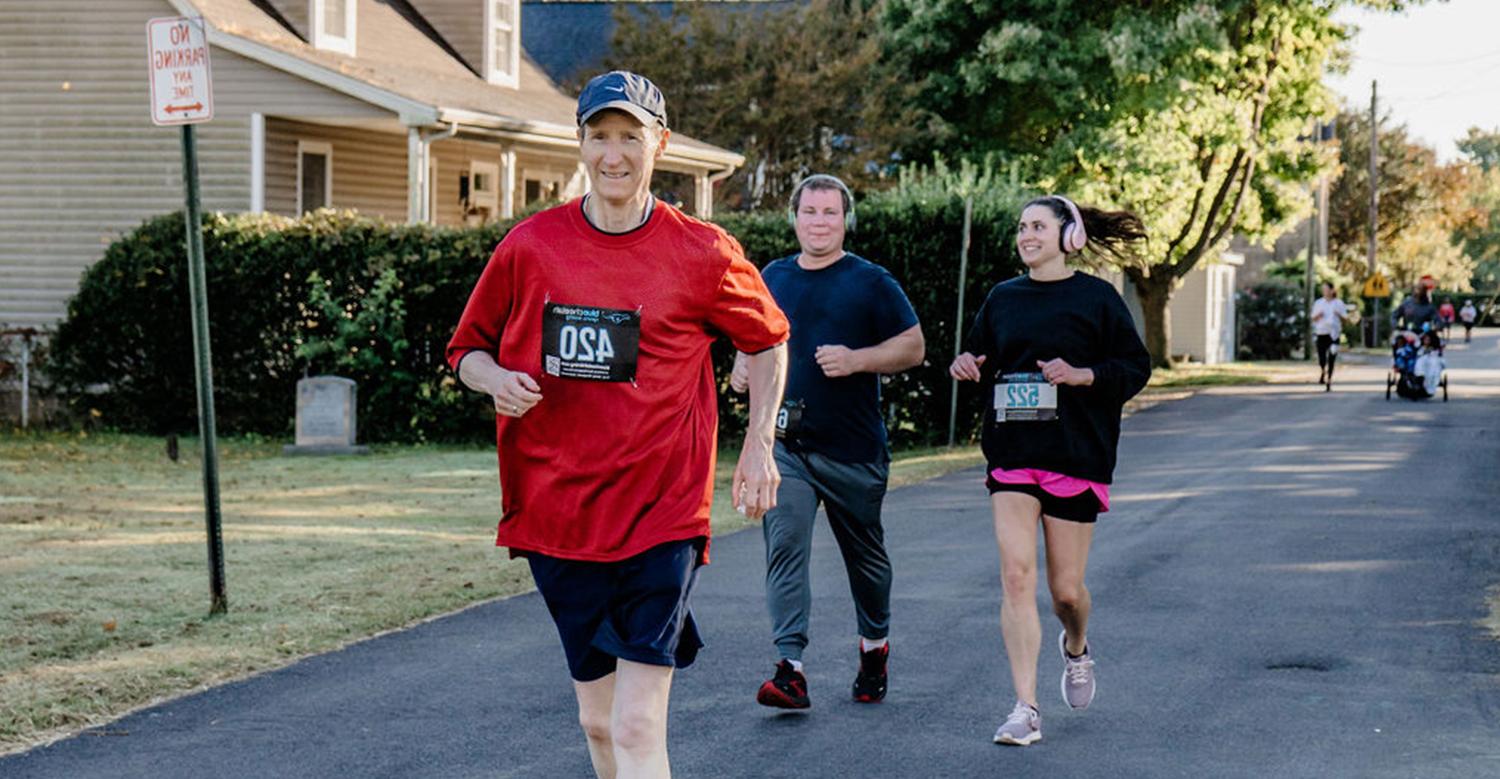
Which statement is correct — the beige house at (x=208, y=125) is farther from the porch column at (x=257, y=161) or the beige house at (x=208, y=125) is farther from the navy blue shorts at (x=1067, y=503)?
the navy blue shorts at (x=1067, y=503)

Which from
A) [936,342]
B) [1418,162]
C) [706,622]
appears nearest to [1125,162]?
[936,342]

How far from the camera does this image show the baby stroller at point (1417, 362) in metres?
29.4

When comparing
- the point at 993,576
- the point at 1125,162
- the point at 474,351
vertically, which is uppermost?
the point at 1125,162

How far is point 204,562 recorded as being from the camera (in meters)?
11.7

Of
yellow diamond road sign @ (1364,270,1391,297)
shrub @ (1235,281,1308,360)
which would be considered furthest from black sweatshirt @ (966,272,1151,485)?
yellow diamond road sign @ (1364,270,1391,297)

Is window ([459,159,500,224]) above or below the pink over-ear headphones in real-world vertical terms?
above

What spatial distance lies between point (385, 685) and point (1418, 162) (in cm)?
7772

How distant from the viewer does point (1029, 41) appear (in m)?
30.0

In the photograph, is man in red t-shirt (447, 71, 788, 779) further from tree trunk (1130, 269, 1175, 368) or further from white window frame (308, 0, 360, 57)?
tree trunk (1130, 269, 1175, 368)

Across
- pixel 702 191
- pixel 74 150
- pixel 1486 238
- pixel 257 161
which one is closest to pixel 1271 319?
pixel 702 191

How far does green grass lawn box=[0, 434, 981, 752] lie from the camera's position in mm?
8203

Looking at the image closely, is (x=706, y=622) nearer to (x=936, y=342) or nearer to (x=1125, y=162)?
(x=936, y=342)

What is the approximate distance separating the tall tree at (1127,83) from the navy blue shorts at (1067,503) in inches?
927

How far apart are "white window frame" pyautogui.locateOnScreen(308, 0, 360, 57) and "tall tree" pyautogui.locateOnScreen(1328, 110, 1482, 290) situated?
5349cm
